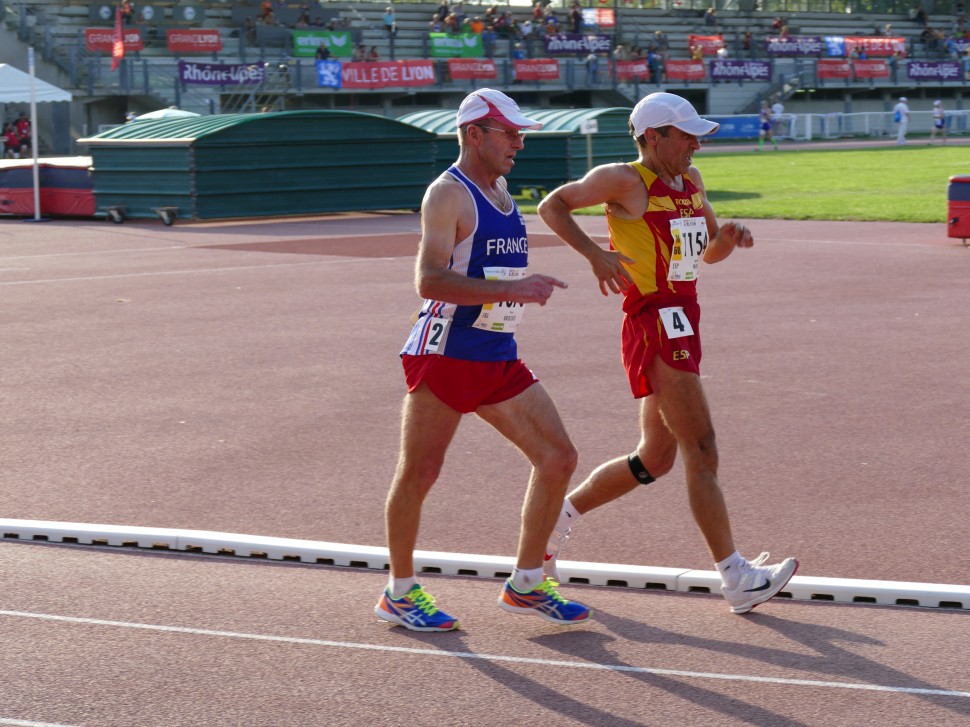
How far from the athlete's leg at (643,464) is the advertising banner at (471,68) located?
52439mm

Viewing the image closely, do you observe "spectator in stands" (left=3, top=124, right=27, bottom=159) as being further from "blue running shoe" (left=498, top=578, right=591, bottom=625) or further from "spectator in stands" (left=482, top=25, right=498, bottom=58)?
"blue running shoe" (left=498, top=578, right=591, bottom=625)

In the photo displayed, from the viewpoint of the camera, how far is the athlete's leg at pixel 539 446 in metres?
5.48

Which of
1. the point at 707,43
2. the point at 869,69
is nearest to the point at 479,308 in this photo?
the point at 707,43

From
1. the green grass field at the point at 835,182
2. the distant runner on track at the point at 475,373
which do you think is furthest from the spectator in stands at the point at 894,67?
the distant runner on track at the point at 475,373

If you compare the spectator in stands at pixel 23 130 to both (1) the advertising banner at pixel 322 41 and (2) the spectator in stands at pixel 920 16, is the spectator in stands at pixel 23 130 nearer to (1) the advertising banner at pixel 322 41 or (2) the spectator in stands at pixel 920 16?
(1) the advertising banner at pixel 322 41

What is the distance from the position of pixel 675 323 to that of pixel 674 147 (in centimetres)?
69

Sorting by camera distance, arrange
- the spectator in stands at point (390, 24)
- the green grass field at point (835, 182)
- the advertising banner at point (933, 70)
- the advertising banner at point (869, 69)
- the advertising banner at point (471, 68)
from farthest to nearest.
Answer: the advertising banner at point (933, 70)
the advertising banner at point (869, 69)
the spectator in stands at point (390, 24)
the advertising banner at point (471, 68)
the green grass field at point (835, 182)

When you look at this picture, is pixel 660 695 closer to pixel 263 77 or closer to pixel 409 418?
pixel 409 418

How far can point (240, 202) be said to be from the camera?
90.5 ft

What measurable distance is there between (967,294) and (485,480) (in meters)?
8.94

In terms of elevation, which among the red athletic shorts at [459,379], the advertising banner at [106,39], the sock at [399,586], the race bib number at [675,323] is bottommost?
the sock at [399,586]

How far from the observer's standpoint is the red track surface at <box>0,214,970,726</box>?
4.89m

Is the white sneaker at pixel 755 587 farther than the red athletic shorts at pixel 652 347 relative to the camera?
No

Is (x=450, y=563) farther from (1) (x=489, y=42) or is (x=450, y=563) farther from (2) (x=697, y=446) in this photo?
(1) (x=489, y=42)
